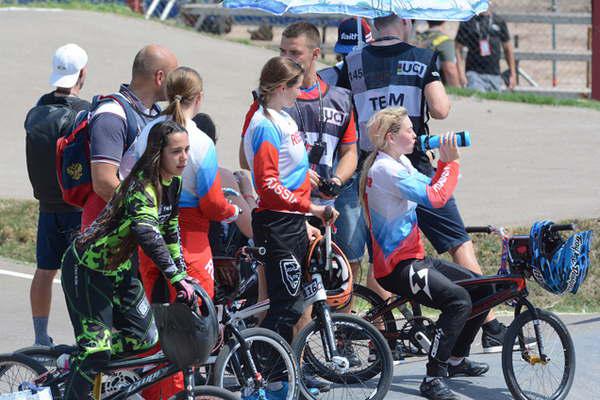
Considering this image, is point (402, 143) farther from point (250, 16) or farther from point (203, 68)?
point (250, 16)

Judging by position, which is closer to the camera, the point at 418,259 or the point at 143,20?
the point at 418,259

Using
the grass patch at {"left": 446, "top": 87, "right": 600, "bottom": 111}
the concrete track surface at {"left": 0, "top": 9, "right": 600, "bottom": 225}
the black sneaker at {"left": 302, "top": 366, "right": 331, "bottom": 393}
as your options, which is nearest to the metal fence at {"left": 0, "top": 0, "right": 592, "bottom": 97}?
the grass patch at {"left": 446, "top": 87, "right": 600, "bottom": 111}

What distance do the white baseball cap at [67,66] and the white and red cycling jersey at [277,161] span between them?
4.53 feet

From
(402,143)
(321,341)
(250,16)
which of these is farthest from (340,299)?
(250,16)

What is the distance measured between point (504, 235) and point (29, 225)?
17.8ft

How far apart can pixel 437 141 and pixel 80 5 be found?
14.2 m

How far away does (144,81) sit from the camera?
21.7ft

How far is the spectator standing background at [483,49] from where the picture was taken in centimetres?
1698

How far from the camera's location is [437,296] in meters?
6.64

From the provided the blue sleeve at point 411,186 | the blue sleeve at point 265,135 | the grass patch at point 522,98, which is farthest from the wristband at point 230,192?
the grass patch at point 522,98

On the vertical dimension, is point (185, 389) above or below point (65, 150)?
below

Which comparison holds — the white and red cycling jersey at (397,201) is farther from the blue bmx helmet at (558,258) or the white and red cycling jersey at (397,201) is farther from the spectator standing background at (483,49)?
the spectator standing background at (483,49)

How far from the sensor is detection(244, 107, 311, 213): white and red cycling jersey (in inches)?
254

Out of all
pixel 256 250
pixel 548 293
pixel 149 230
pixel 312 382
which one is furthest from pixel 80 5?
pixel 149 230
